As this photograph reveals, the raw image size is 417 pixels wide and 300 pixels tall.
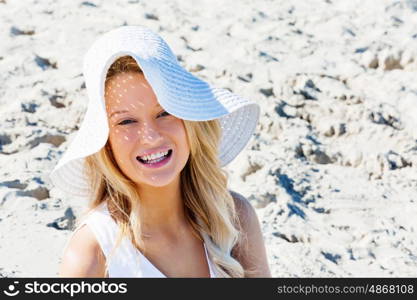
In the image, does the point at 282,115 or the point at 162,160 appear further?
the point at 282,115

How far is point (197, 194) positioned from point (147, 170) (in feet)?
0.84

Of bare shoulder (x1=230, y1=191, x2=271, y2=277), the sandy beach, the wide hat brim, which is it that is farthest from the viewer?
the sandy beach

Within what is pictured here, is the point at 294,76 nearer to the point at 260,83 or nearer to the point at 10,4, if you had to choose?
the point at 260,83

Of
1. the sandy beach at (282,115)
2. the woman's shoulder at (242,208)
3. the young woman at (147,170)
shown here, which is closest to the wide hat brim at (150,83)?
the young woman at (147,170)

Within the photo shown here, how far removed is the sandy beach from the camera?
9.73 feet

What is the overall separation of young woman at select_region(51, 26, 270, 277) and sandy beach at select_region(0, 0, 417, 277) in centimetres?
86

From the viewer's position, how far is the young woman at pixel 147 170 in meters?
1.73

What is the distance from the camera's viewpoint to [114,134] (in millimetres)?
1752

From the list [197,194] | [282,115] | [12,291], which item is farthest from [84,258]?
[282,115]

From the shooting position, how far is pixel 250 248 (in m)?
2.04

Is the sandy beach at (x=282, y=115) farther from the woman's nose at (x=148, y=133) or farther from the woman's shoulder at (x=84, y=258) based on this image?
the woman's nose at (x=148, y=133)

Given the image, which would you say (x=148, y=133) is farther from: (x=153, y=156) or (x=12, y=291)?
(x=12, y=291)

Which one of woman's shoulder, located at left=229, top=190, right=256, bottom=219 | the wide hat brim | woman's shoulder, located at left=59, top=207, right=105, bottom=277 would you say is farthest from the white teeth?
woman's shoulder, located at left=229, top=190, right=256, bottom=219

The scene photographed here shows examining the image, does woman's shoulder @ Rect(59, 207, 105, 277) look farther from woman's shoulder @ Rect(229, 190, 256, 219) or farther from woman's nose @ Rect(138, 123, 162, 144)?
woman's shoulder @ Rect(229, 190, 256, 219)
